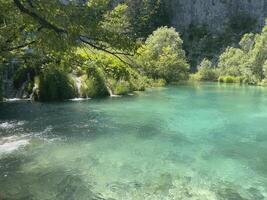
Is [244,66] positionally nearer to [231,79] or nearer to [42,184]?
[231,79]

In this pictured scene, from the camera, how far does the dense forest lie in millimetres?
9289

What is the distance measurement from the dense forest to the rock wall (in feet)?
52.0

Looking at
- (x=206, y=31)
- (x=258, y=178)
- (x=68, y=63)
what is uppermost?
(x=206, y=31)

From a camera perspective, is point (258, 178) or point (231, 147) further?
point (231, 147)

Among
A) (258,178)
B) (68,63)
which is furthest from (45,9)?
(258,178)

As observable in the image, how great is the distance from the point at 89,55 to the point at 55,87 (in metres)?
14.5

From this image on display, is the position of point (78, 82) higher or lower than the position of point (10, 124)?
higher

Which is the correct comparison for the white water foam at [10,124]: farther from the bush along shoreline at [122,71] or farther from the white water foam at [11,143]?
the bush along shoreline at [122,71]

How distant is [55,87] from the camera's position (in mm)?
Answer: 31922

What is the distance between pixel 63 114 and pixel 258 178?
15.0 meters

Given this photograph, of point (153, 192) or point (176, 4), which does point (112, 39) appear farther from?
point (176, 4)

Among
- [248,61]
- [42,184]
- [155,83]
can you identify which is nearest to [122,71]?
[42,184]

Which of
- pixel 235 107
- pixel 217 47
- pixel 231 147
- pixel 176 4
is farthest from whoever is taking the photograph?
pixel 176 4

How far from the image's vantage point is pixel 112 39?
30.8ft
